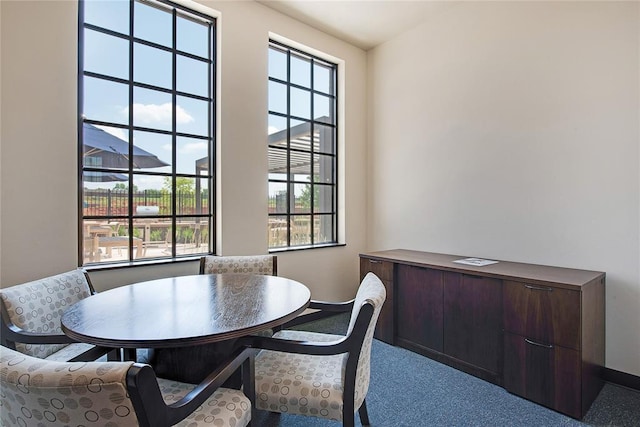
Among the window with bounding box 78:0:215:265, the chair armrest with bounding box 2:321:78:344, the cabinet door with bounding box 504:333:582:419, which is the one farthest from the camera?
the window with bounding box 78:0:215:265

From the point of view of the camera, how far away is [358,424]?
1937 mm

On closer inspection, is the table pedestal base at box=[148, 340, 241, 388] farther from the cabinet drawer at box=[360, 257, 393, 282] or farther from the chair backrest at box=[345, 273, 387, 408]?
the cabinet drawer at box=[360, 257, 393, 282]

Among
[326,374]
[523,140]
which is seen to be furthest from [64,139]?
[523,140]

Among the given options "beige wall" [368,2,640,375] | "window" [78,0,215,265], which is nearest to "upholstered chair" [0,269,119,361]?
"window" [78,0,215,265]

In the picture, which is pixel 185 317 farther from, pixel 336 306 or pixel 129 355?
pixel 336 306

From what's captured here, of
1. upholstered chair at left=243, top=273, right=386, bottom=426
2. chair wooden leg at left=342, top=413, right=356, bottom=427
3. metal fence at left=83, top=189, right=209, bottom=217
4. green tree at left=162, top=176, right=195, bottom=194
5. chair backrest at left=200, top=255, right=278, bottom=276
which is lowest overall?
chair wooden leg at left=342, top=413, right=356, bottom=427

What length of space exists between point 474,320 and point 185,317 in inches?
85.3

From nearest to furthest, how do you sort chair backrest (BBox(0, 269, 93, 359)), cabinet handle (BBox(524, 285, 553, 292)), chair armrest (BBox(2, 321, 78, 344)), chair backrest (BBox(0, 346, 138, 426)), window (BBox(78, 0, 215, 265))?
chair backrest (BBox(0, 346, 138, 426)) < chair armrest (BBox(2, 321, 78, 344)) < chair backrest (BBox(0, 269, 93, 359)) < cabinet handle (BBox(524, 285, 553, 292)) < window (BBox(78, 0, 215, 265))

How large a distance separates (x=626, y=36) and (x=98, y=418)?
11.9ft

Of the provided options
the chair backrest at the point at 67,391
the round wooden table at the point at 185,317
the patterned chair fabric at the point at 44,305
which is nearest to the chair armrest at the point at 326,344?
the round wooden table at the point at 185,317

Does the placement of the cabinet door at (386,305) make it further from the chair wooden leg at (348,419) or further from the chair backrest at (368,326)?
the chair wooden leg at (348,419)

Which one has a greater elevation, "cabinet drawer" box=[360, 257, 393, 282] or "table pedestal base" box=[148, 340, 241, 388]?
"cabinet drawer" box=[360, 257, 393, 282]

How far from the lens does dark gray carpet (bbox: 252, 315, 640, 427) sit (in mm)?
1960

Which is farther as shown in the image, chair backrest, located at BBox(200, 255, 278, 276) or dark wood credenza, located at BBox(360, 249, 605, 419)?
chair backrest, located at BBox(200, 255, 278, 276)
